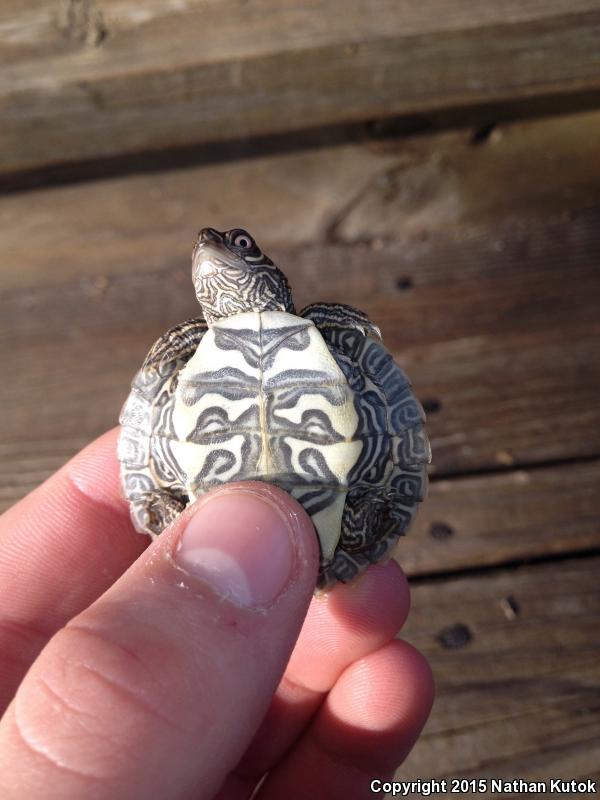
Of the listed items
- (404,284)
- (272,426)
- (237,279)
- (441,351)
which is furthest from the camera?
(404,284)

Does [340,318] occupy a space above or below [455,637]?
above

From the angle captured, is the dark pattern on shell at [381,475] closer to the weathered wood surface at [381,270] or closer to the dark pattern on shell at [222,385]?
the dark pattern on shell at [222,385]

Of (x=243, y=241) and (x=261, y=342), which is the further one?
(x=243, y=241)

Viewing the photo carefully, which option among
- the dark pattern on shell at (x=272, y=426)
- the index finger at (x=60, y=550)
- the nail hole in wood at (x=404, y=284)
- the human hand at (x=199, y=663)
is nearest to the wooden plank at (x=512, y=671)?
the human hand at (x=199, y=663)

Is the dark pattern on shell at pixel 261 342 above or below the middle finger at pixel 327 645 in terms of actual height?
above

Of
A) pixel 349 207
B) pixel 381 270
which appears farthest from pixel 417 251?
pixel 349 207

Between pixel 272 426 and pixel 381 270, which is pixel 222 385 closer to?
pixel 272 426

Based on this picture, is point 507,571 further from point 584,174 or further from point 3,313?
point 3,313
